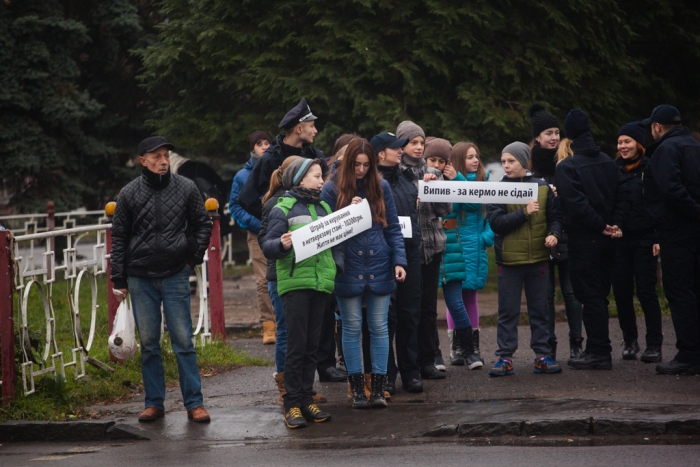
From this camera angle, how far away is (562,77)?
15398mm

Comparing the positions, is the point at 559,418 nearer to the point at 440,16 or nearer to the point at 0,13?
the point at 440,16

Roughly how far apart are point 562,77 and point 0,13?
1156 centimetres

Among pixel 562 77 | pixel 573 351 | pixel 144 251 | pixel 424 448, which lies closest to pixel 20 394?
pixel 144 251

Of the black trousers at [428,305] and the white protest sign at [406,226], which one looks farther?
the black trousers at [428,305]

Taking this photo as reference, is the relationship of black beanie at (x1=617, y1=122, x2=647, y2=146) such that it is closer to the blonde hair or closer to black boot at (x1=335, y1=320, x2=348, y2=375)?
the blonde hair

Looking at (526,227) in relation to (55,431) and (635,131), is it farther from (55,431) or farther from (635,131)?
(55,431)

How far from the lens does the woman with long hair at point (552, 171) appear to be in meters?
8.59

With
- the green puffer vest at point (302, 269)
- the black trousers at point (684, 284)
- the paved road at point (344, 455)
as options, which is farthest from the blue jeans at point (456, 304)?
the paved road at point (344, 455)

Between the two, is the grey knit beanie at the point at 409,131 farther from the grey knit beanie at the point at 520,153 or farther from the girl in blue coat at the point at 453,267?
the grey knit beanie at the point at 520,153

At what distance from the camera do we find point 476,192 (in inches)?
325

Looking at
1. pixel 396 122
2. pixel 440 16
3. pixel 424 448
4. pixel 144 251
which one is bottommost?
pixel 424 448

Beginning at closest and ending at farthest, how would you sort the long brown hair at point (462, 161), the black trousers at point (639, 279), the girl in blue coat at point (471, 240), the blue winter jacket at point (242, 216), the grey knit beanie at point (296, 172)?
the grey knit beanie at point (296, 172) < the black trousers at point (639, 279) < the girl in blue coat at point (471, 240) < the long brown hair at point (462, 161) < the blue winter jacket at point (242, 216)

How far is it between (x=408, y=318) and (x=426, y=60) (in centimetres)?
782

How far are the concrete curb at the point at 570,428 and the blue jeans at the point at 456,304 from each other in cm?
230
